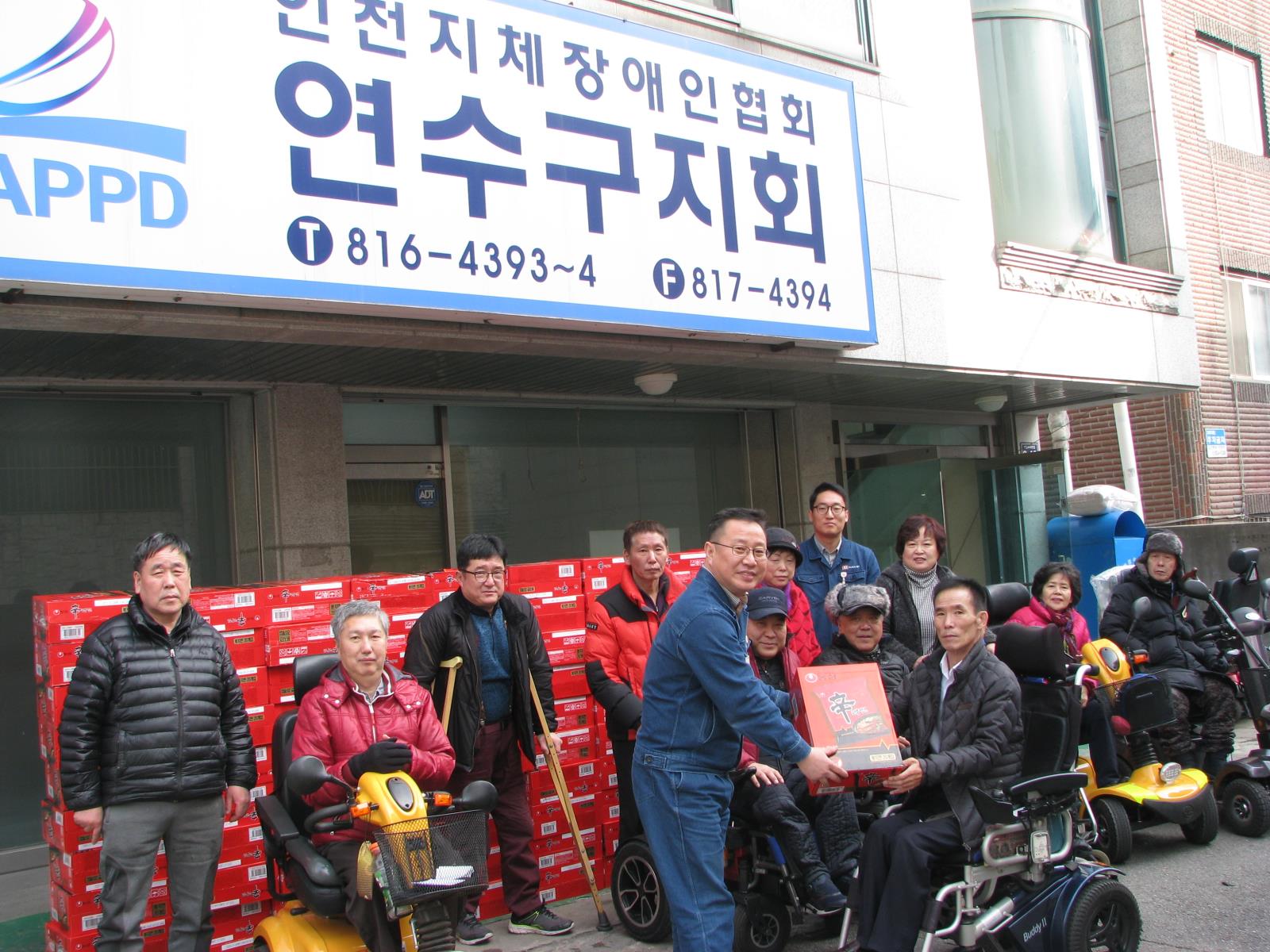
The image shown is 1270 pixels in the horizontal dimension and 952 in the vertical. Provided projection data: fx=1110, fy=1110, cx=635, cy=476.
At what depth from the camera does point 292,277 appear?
5.72 metres

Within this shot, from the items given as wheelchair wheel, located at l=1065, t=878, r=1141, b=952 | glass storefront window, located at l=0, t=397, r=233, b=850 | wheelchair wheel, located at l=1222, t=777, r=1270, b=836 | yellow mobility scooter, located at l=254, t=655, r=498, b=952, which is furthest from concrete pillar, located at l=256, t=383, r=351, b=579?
wheelchair wheel, located at l=1222, t=777, r=1270, b=836

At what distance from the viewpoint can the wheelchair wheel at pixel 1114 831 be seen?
6.27 m

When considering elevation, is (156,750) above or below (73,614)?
below

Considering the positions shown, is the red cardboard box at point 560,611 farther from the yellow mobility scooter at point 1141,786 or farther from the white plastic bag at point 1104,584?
the white plastic bag at point 1104,584

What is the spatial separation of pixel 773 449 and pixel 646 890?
236 inches

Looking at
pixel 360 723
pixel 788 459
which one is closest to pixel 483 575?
pixel 360 723

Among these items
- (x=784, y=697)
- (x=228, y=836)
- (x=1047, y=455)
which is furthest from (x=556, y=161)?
(x=1047, y=455)

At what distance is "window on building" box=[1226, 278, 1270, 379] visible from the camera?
51.9ft

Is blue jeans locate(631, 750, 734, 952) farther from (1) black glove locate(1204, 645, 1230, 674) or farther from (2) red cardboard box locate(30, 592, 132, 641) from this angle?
(1) black glove locate(1204, 645, 1230, 674)

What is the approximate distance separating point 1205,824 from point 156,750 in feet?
19.0

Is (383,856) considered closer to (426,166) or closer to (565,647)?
(565,647)

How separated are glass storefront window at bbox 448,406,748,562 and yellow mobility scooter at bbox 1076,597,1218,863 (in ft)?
14.2

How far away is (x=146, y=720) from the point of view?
15.6 ft

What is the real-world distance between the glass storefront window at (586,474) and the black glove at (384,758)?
446 cm
